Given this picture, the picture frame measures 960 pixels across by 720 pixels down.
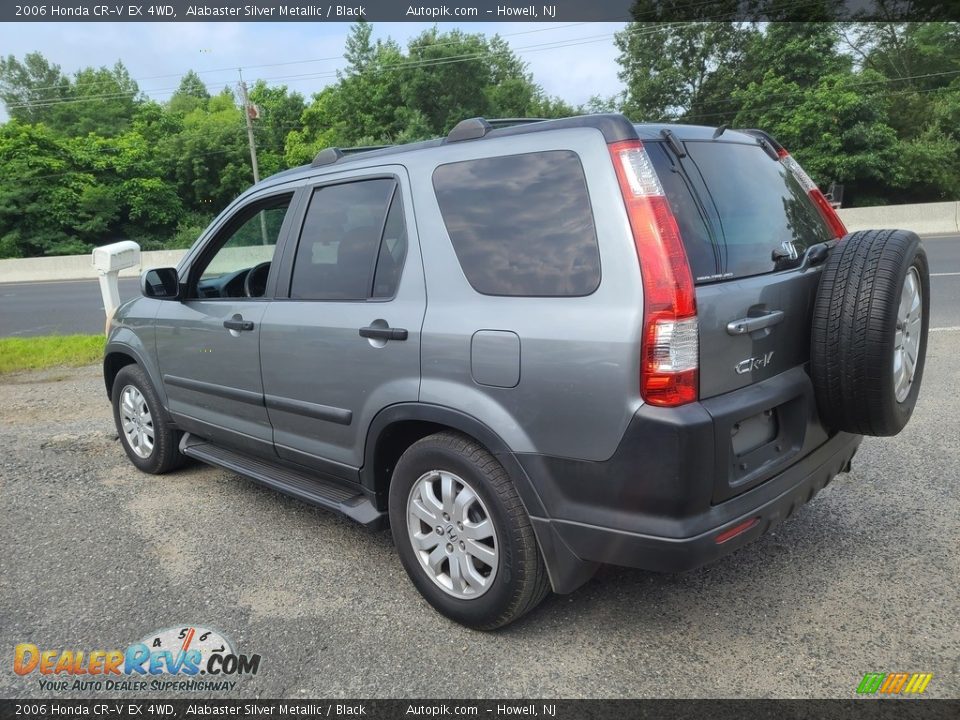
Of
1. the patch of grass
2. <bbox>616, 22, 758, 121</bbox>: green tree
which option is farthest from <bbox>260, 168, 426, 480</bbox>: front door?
<bbox>616, 22, 758, 121</bbox>: green tree

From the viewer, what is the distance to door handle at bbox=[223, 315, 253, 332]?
372 centimetres

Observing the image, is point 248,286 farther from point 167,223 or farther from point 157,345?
point 167,223

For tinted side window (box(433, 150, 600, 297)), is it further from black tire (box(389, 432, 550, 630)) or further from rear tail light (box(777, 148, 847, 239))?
rear tail light (box(777, 148, 847, 239))

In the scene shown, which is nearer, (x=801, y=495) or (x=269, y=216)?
(x=801, y=495)

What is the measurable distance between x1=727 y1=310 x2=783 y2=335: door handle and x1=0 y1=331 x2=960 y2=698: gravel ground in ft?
3.88

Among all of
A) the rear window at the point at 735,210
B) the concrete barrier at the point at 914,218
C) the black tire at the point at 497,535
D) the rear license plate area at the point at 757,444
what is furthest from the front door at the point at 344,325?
the concrete barrier at the point at 914,218

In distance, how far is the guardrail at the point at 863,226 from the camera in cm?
2350

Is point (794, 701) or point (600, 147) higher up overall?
point (600, 147)

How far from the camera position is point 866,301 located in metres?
2.59

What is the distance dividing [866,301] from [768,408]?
0.53m

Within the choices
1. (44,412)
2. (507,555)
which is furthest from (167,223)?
(507,555)

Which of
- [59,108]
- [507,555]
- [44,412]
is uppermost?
[59,108]

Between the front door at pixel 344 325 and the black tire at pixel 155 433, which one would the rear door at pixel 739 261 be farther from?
the black tire at pixel 155 433

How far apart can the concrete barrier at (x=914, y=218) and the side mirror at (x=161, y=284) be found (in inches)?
939
